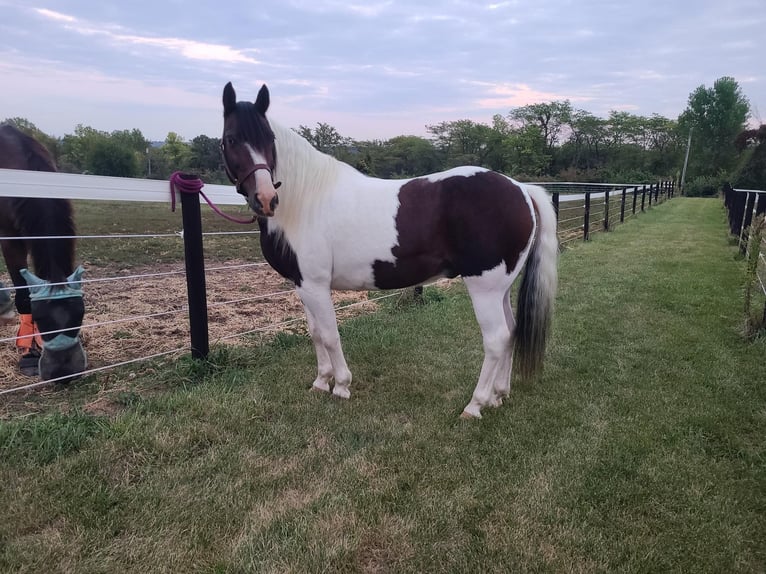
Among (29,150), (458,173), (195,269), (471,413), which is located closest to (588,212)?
(458,173)

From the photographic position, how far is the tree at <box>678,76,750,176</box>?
42.8 m

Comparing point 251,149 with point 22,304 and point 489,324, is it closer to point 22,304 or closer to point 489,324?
point 489,324

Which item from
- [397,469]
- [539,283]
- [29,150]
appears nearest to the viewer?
[397,469]

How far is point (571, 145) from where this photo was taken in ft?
172

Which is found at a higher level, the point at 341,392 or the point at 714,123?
the point at 714,123

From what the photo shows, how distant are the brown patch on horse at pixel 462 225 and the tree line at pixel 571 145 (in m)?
28.4

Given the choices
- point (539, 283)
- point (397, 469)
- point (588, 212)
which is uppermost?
point (588, 212)

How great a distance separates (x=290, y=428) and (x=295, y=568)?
1.00 meters

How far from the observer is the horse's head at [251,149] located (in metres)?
2.38

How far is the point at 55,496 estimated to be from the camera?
6.20ft

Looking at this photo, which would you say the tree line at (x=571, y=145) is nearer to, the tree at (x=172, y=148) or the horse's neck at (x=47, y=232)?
the tree at (x=172, y=148)

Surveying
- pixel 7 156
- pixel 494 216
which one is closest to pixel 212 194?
pixel 7 156

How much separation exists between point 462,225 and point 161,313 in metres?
2.11

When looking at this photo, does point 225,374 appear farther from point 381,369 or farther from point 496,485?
point 496,485
